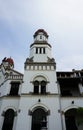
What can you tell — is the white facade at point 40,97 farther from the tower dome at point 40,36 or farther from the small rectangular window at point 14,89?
the tower dome at point 40,36

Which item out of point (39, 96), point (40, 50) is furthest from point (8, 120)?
point (40, 50)

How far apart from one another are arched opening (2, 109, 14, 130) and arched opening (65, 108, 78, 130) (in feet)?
23.4

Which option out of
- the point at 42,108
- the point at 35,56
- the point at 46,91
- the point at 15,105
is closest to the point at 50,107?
the point at 42,108

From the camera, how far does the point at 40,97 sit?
19031mm

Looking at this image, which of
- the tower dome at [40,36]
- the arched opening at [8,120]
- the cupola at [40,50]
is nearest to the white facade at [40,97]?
the arched opening at [8,120]

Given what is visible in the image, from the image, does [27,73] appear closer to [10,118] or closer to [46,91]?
[46,91]

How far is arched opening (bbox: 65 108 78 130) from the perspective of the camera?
18112mm

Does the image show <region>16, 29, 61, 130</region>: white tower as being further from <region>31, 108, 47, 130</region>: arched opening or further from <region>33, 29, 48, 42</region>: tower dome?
<region>33, 29, 48, 42</region>: tower dome

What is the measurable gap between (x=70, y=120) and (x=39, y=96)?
5.08 m

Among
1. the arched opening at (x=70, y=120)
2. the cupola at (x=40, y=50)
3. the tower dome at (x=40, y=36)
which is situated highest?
the tower dome at (x=40, y=36)

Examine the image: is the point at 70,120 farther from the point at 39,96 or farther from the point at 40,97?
the point at 39,96

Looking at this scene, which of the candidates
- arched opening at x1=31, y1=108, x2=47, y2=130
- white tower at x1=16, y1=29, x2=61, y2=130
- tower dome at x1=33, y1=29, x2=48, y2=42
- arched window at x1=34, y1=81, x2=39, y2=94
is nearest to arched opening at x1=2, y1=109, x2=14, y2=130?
white tower at x1=16, y1=29, x2=61, y2=130

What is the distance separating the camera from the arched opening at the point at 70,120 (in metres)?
18.1

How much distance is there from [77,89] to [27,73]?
26.0 feet
